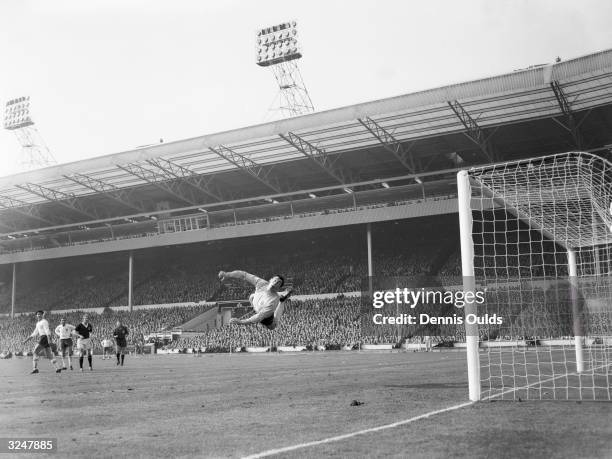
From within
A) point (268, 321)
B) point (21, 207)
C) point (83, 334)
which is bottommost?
point (83, 334)

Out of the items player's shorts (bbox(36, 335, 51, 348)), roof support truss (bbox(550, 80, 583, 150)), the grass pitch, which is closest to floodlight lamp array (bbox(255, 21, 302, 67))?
roof support truss (bbox(550, 80, 583, 150))

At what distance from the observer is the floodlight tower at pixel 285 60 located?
49281mm

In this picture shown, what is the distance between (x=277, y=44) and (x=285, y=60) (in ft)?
4.11

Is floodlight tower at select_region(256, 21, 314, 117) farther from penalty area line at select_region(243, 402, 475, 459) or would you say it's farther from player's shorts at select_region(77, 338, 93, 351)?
penalty area line at select_region(243, 402, 475, 459)

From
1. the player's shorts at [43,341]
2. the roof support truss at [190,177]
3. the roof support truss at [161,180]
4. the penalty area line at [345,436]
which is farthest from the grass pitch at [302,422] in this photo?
the roof support truss at [161,180]

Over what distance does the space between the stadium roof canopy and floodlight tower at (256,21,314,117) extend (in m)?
5.02

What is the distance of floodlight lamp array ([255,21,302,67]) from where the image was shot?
49.2 m

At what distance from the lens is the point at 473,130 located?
135 ft

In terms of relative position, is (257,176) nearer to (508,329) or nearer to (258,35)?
(258,35)

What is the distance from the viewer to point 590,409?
9.12m

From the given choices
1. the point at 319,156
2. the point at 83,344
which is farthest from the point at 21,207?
the point at 83,344

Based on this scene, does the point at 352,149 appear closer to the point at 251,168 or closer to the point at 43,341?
the point at 251,168

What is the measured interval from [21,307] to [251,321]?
56.0 metres

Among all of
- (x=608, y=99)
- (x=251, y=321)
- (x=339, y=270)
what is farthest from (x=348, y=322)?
(x=251, y=321)
